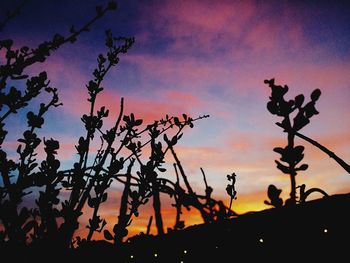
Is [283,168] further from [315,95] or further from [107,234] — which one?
[107,234]

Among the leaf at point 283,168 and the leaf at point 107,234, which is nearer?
the leaf at point 283,168

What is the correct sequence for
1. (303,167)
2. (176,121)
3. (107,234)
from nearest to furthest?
(303,167) → (107,234) → (176,121)

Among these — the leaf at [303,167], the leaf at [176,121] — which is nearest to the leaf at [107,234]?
the leaf at [176,121]

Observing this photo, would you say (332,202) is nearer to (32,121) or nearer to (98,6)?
(98,6)

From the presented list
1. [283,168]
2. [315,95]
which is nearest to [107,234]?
[283,168]

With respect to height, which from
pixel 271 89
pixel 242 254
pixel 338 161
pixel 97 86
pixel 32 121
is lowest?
pixel 242 254

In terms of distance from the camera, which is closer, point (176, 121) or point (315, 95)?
point (315, 95)

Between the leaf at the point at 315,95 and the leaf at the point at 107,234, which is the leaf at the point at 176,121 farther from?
the leaf at the point at 315,95

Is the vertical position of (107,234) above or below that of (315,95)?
below

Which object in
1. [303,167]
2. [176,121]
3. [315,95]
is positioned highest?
[176,121]

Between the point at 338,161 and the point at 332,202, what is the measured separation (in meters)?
0.91

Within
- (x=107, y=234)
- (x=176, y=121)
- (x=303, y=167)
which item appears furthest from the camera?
(x=176, y=121)

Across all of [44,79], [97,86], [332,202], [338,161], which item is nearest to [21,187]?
[44,79]

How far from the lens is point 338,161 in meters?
1.05
